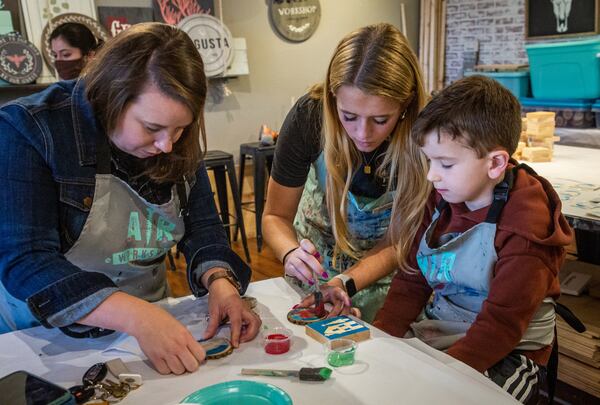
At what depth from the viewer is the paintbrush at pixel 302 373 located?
1.02 meters

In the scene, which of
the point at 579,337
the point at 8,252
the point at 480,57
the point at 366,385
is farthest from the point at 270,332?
the point at 480,57

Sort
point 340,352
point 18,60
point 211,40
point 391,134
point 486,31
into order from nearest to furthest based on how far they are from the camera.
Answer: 1. point 340,352
2. point 391,134
3. point 18,60
4. point 211,40
5. point 486,31

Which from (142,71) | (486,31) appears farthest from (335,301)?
(486,31)

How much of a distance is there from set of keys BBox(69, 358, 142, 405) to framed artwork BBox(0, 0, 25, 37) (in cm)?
364

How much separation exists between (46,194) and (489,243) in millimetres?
990

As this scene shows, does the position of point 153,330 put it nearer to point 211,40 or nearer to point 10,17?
point 10,17

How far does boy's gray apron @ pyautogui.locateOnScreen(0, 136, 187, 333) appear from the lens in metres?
1.26

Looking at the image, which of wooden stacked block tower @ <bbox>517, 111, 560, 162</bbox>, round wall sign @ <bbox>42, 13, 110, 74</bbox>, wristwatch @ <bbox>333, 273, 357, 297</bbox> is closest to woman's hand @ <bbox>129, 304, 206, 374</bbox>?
wristwatch @ <bbox>333, 273, 357, 297</bbox>

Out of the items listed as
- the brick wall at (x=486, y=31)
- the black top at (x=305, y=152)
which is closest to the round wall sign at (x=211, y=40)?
the brick wall at (x=486, y=31)

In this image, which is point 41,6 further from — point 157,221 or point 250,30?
point 157,221

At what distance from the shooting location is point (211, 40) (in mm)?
4688

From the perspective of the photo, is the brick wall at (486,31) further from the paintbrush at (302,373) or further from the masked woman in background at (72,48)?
the paintbrush at (302,373)

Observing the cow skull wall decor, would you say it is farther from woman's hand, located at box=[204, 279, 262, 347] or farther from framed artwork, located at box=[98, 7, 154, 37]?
woman's hand, located at box=[204, 279, 262, 347]

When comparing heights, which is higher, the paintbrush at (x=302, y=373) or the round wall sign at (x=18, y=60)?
the round wall sign at (x=18, y=60)
